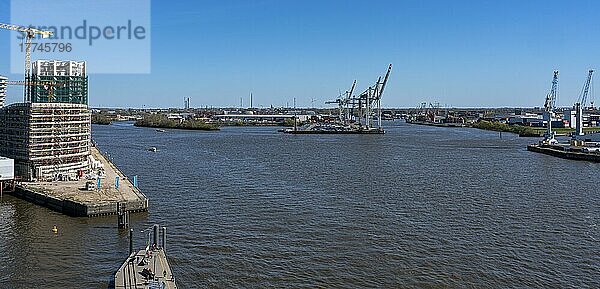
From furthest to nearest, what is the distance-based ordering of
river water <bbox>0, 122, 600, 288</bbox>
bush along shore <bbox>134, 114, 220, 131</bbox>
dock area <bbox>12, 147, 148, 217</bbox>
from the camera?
bush along shore <bbox>134, 114, 220, 131</bbox>, dock area <bbox>12, 147, 148, 217</bbox>, river water <bbox>0, 122, 600, 288</bbox>

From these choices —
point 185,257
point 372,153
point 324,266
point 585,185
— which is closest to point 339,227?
point 324,266

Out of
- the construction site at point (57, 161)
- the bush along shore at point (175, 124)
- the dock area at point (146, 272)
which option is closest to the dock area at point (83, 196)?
Answer: the construction site at point (57, 161)

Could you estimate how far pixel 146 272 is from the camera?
17.2ft

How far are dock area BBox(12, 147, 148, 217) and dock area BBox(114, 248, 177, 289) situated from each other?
98.1 inches

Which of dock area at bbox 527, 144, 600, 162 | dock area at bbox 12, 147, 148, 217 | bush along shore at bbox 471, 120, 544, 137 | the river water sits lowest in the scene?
the river water

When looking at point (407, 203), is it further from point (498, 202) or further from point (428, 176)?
point (428, 176)

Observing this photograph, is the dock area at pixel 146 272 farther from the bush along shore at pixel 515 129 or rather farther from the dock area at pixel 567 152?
the bush along shore at pixel 515 129

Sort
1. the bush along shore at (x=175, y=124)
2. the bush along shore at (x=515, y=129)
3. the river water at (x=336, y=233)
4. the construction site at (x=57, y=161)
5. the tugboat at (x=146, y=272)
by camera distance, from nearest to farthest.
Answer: the tugboat at (x=146, y=272) < the river water at (x=336, y=233) < the construction site at (x=57, y=161) < the bush along shore at (x=515, y=129) < the bush along shore at (x=175, y=124)

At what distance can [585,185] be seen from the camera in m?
12.0

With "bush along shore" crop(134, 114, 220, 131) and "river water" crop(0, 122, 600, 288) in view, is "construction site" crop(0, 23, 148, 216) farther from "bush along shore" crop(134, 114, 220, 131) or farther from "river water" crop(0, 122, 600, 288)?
"bush along shore" crop(134, 114, 220, 131)

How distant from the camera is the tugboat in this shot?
507cm

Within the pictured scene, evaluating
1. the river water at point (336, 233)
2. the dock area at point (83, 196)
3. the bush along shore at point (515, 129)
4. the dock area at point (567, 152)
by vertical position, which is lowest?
the river water at point (336, 233)

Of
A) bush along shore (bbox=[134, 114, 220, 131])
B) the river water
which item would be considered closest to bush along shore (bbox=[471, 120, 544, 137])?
bush along shore (bbox=[134, 114, 220, 131])

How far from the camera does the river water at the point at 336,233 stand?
585cm
